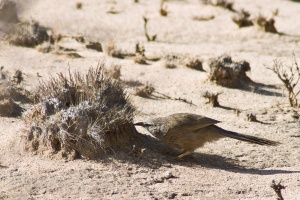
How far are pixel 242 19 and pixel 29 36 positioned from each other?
5.71 meters

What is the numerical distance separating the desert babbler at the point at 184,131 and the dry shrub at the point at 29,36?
17.1 ft

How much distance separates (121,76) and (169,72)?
99cm

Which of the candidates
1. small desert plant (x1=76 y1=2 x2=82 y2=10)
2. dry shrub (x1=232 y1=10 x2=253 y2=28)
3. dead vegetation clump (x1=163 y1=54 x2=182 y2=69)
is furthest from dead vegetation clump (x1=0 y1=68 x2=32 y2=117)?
dry shrub (x1=232 y1=10 x2=253 y2=28)

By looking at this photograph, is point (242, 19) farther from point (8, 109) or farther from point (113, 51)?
point (8, 109)

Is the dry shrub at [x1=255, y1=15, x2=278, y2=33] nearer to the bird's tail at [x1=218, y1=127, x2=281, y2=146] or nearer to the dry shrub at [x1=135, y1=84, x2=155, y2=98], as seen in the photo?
the dry shrub at [x1=135, y1=84, x2=155, y2=98]

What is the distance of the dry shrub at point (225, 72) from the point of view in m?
10.6

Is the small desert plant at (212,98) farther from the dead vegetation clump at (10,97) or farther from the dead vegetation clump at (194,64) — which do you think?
the dead vegetation clump at (10,97)

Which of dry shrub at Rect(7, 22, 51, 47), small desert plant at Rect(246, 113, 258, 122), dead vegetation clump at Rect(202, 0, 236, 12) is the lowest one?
small desert plant at Rect(246, 113, 258, 122)

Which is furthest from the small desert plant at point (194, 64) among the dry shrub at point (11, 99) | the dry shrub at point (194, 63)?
the dry shrub at point (11, 99)

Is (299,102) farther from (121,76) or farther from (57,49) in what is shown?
(57,49)

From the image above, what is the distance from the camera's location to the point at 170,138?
7.26 metres

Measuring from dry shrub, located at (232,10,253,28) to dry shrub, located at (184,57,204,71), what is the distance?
3.87m

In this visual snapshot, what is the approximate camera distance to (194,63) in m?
11.4

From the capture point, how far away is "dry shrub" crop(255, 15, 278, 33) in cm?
1457
